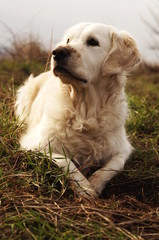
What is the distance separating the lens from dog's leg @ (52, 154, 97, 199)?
2.67 meters

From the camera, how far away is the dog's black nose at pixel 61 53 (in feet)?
9.32

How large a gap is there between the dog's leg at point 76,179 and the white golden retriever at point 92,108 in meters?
0.12

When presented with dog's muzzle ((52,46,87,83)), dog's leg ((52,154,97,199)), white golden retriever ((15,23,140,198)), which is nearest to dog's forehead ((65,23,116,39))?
white golden retriever ((15,23,140,198))

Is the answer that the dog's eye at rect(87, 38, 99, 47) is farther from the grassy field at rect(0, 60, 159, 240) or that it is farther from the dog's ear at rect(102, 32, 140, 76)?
the grassy field at rect(0, 60, 159, 240)

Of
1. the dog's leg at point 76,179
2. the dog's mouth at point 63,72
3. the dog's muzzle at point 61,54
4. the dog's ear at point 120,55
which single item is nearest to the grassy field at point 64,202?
the dog's leg at point 76,179

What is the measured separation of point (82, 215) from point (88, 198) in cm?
33

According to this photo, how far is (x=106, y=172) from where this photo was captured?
3029mm

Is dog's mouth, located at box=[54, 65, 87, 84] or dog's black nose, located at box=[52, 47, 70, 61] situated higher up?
dog's black nose, located at box=[52, 47, 70, 61]

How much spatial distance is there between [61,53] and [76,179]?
2.97 ft

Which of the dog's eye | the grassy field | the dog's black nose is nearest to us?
the grassy field

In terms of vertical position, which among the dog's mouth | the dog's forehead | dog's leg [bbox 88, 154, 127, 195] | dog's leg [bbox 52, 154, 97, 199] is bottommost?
dog's leg [bbox 88, 154, 127, 195]

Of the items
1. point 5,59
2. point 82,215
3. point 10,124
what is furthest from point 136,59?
point 5,59

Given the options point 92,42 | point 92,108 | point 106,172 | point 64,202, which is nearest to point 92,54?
point 92,42

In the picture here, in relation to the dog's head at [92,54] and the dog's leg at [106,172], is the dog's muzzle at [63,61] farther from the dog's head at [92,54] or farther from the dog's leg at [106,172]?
the dog's leg at [106,172]
